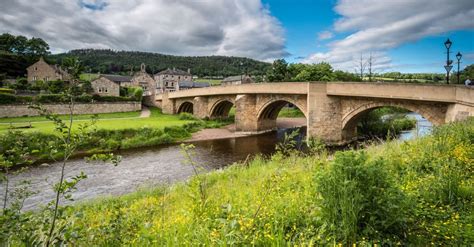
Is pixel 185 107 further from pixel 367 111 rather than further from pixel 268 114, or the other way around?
pixel 367 111

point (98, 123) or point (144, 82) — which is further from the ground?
point (144, 82)

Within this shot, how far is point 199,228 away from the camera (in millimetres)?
3006

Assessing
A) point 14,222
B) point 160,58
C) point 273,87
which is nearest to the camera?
point 14,222

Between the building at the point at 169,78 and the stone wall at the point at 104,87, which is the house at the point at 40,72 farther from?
the building at the point at 169,78

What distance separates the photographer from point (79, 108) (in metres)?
31.7

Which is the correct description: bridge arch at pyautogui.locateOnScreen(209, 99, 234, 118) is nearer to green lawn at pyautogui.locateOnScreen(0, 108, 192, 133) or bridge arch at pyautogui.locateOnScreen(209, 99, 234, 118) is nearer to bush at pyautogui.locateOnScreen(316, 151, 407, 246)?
green lawn at pyautogui.locateOnScreen(0, 108, 192, 133)

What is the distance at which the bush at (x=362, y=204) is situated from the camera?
253cm

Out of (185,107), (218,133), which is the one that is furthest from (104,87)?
(218,133)

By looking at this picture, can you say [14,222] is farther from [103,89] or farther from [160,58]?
[160,58]

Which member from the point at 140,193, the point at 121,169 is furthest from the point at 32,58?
the point at 140,193

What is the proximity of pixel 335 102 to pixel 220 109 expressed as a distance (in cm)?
1944

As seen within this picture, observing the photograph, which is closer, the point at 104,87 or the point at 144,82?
the point at 104,87

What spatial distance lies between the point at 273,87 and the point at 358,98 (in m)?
8.02

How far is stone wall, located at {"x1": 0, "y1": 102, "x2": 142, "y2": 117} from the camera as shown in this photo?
27000mm
